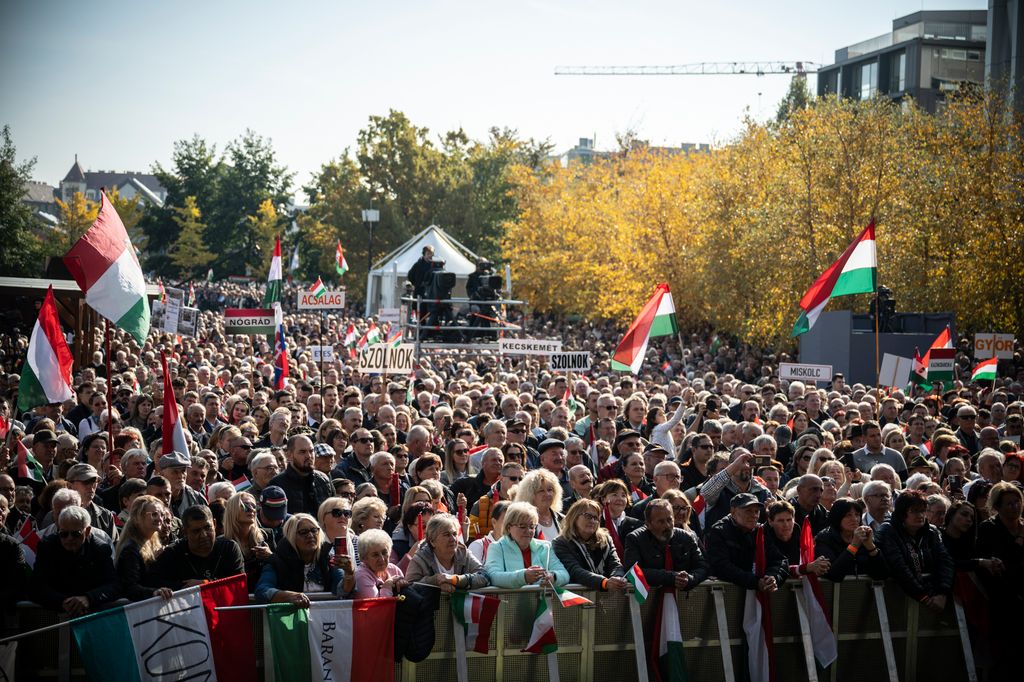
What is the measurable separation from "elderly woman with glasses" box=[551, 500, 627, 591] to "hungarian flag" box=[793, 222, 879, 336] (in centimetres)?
1021

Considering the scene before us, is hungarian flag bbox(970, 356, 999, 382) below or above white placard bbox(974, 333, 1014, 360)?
below

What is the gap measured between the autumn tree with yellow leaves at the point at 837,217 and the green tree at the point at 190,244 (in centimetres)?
5288

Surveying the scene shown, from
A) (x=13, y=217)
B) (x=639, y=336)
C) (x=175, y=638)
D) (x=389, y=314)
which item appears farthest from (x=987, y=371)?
(x=13, y=217)

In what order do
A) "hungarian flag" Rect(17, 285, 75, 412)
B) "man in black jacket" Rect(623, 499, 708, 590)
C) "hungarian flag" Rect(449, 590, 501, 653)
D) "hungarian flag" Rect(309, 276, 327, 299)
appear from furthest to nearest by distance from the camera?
1. "hungarian flag" Rect(309, 276, 327, 299)
2. "hungarian flag" Rect(17, 285, 75, 412)
3. "man in black jacket" Rect(623, 499, 708, 590)
4. "hungarian flag" Rect(449, 590, 501, 653)

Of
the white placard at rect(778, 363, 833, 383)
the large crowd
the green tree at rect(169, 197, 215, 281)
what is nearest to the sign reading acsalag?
the large crowd

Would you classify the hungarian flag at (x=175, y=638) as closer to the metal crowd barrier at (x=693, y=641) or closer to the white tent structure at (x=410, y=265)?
the metal crowd barrier at (x=693, y=641)

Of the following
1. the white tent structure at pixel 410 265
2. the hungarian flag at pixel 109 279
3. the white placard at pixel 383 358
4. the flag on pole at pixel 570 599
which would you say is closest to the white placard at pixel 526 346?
the white placard at pixel 383 358

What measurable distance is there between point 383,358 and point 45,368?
4.65 meters

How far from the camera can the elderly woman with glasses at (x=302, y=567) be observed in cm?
744

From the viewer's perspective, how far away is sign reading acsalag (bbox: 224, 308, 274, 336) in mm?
18219

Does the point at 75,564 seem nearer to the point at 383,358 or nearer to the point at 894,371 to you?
the point at 383,358

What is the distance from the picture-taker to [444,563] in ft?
25.0

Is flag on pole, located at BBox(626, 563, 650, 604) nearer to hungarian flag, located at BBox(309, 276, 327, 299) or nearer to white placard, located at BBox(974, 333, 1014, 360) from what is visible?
white placard, located at BBox(974, 333, 1014, 360)

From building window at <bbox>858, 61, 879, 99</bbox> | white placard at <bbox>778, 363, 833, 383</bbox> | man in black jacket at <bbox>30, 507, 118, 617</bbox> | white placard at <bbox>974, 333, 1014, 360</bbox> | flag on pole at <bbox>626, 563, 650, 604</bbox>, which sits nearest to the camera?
man in black jacket at <bbox>30, 507, 118, 617</bbox>
